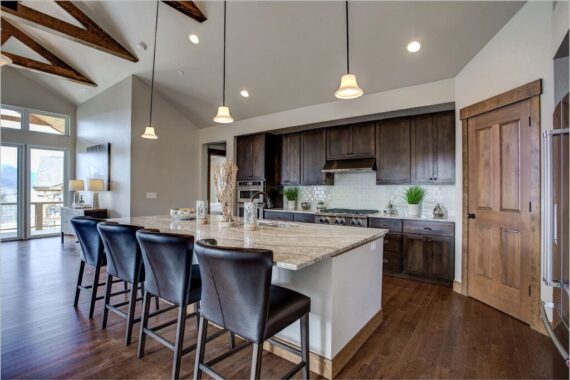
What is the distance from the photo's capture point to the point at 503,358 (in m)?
2.10

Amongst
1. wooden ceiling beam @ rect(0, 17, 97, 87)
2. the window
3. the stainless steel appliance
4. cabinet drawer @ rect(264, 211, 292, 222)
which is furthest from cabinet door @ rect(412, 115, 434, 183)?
the window

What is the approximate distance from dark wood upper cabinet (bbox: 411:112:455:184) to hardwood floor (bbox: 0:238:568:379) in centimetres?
163

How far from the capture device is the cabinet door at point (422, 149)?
4.02 meters

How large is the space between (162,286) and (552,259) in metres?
2.24

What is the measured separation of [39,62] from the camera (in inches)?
216

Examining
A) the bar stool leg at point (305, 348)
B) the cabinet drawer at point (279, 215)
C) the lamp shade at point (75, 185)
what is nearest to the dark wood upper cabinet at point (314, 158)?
the cabinet drawer at point (279, 215)

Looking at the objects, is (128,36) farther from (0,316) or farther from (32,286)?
(0,316)

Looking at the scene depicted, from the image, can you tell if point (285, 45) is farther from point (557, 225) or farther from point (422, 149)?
point (557, 225)

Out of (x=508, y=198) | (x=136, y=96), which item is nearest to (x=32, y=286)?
(x=136, y=96)

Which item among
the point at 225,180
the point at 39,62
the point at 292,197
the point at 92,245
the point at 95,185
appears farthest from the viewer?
the point at 95,185

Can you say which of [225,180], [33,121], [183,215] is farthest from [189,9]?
[33,121]

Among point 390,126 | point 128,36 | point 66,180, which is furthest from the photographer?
point 66,180

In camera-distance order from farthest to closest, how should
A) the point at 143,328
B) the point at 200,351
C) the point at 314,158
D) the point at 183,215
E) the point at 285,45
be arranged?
the point at 314,158 → the point at 285,45 → the point at 183,215 → the point at 143,328 → the point at 200,351

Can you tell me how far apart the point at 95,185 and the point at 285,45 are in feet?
16.3
